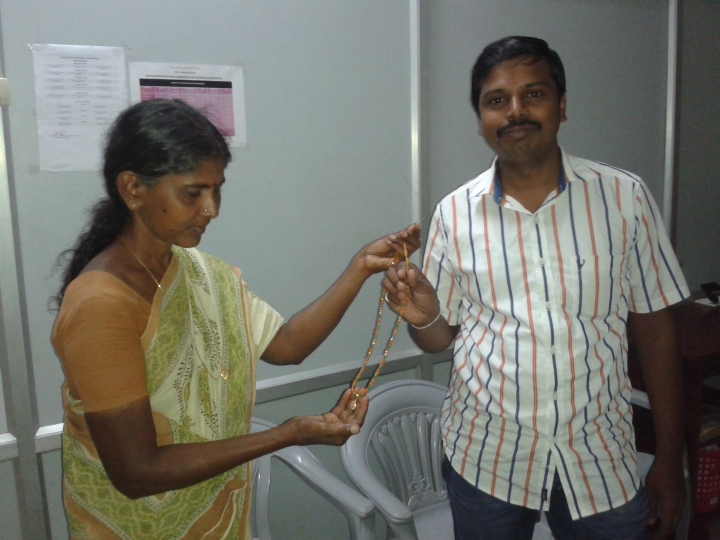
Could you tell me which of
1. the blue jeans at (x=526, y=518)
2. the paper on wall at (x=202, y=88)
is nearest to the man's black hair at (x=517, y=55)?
the paper on wall at (x=202, y=88)

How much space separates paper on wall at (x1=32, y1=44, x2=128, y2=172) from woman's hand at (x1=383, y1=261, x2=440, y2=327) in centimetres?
100

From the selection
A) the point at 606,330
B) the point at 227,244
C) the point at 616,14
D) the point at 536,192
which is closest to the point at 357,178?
the point at 227,244

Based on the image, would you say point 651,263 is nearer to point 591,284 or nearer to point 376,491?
point 591,284

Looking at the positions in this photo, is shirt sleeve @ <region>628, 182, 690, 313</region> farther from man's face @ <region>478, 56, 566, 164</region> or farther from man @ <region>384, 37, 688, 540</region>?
man's face @ <region>478, 56, 566, 164</region>

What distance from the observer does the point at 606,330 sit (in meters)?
1.34

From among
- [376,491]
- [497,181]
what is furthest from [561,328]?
[376,491]

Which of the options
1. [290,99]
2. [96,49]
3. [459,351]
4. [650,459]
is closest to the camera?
[459,351]

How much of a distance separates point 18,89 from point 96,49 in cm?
25

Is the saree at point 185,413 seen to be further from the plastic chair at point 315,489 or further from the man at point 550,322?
the man at point 550,322

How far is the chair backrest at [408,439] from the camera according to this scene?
2.01m

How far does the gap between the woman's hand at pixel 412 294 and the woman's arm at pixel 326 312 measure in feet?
0.24

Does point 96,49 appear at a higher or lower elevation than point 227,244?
higher

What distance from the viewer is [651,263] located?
1.37m

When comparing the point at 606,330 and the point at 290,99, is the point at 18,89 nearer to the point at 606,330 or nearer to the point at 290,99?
the point at 290,99
